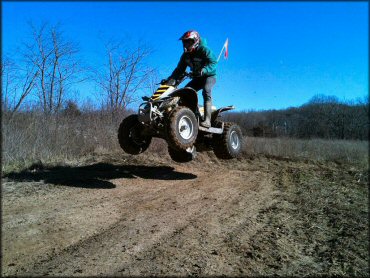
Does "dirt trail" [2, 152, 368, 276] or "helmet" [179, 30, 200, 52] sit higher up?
"helmet" [179, 30, 200, 52]

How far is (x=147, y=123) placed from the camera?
22.5 ft

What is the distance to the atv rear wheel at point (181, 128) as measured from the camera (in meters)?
6.50

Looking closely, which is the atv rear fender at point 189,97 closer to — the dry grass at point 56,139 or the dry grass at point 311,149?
the dry grass at point 56,139

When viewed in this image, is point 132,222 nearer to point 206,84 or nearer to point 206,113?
point 206,113

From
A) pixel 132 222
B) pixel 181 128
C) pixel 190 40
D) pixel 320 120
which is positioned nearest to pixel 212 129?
pixel 181 128

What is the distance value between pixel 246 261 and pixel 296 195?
3.81 meters

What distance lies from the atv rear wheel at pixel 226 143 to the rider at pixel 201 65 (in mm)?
729

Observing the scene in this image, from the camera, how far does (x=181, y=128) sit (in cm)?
692

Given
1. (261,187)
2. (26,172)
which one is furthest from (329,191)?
(26,172)

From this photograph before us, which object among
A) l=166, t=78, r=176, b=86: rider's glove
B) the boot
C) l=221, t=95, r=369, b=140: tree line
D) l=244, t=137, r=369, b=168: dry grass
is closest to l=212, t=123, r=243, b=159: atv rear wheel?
the boot

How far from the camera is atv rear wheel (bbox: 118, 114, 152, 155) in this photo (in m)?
7.57

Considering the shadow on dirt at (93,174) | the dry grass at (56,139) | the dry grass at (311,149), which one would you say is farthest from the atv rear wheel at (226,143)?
the dry grass at (311,149)

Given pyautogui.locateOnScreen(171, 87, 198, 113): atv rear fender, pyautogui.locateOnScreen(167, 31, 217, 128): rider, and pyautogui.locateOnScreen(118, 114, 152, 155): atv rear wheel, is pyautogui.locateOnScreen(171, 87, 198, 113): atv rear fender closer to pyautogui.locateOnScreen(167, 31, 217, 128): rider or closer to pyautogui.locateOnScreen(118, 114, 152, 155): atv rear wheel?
pyautogui.locateOnScreen(167, 31, 217, 128): rider

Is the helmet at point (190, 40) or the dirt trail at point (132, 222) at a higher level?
the helmet at point (190, 40)
